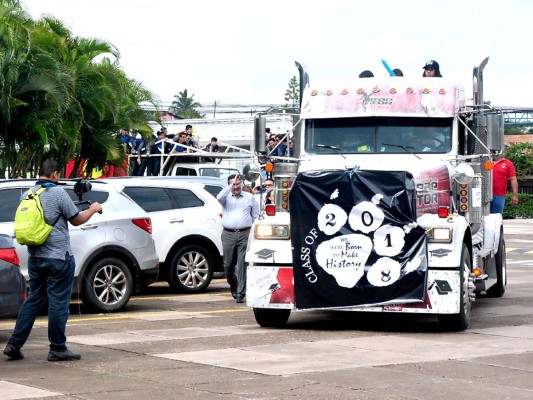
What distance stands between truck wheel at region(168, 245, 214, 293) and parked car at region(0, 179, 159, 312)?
2228 millimetres

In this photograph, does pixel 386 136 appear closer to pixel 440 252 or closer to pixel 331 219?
pixel 331 219

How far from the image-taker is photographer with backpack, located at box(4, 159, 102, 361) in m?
10.8

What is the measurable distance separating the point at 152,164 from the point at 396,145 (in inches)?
655

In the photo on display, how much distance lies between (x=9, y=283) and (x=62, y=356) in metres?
1.40

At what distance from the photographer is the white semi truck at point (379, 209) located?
12758 millimetres

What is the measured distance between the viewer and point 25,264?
14609mm

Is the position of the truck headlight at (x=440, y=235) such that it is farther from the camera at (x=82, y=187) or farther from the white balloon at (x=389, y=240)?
the camera at (x=82, y=187)

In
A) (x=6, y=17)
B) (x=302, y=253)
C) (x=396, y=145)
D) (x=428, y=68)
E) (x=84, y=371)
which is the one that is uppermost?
(x=6, y=17)

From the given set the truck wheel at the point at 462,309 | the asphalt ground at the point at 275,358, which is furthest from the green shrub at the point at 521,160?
the truck wheel at the point at 462,309

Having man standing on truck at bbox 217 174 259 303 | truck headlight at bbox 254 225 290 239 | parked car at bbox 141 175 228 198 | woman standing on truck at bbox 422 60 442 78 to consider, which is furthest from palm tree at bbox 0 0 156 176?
truck headlight at bbox 254 225 290 239

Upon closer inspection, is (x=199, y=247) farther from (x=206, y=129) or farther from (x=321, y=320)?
(x=206, y=129)

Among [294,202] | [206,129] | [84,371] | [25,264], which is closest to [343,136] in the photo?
[294,202]

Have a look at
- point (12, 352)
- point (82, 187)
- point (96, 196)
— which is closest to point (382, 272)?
point (82, 187)

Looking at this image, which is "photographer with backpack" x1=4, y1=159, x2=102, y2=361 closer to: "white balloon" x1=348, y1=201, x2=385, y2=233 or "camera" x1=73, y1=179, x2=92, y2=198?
"camera" x1=73, y1=179, x2=92, y2=198
